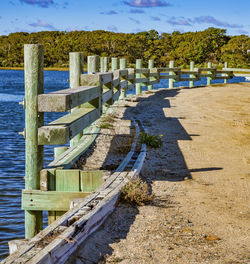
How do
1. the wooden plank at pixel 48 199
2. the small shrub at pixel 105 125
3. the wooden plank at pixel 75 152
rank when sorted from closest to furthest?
the wooden plank at pixel 48 199
the wooden plank at pixel 75 152
the small shrub at pixel 105 125

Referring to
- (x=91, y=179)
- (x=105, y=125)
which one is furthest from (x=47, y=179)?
(x=105, y=125)

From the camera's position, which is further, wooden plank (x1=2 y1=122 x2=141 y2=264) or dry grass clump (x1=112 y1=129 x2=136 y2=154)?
dry grass clump (x1=112 y1=129 x2=136 y2=154)

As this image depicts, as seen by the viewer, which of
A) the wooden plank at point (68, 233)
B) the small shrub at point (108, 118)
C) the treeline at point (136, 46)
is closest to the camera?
the wooden plank at point (68, 233)

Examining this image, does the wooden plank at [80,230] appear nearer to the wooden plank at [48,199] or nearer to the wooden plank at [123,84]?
the wooden plank at [48,199]

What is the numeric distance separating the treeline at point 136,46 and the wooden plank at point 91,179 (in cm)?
8862

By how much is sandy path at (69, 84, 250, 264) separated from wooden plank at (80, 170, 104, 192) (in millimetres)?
585

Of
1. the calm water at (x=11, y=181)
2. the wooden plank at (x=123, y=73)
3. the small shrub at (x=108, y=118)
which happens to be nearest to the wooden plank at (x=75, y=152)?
the small shrub at (x=108, y=118)

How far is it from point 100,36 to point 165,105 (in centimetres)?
13281

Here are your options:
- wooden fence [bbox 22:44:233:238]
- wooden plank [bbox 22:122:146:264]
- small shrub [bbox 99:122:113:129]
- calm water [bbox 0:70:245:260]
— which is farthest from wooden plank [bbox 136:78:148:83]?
wooden plank [bbox 22:122:146:264]

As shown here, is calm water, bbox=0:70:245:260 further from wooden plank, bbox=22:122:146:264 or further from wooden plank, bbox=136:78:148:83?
wooden plank, bbox=136:78:148:83

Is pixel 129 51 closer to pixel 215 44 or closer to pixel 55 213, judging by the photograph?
pixel 215 44

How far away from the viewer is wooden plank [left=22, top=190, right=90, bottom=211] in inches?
204

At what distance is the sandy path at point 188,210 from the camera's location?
12.0ft

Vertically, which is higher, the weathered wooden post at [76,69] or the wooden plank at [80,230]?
the weathered wooden post at [76,69]
